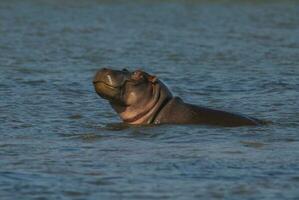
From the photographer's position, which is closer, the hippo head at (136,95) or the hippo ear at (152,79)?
the hippo head at (136,95)

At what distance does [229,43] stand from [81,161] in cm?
1257

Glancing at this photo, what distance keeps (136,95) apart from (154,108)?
8.8 inches

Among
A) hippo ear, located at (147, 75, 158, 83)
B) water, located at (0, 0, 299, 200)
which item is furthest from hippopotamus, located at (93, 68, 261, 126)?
water, located at (0, 0, 299, 200)

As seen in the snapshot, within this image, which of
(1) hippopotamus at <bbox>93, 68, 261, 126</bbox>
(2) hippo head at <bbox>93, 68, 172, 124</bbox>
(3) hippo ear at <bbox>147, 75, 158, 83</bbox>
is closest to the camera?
(2) hippo head at <bbox>93, 68, 172, 124</bbox>

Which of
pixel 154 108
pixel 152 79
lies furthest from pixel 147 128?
pixel 152 79

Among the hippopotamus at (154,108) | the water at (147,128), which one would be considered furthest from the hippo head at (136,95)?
the water at (147,128)

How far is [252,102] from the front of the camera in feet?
39.9

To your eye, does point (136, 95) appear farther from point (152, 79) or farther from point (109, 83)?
point (109, 83)

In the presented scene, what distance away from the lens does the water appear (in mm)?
7336

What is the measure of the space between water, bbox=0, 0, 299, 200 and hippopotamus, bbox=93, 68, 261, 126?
169 mm

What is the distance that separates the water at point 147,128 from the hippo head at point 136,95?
0.54ft

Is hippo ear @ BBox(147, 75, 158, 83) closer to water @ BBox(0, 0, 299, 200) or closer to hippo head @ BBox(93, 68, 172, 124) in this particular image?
hippo head @ BBox(93, 68, 172, 124)

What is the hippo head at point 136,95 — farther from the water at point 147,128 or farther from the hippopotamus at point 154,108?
the water at point 147,128

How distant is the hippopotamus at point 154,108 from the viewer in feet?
32.6
